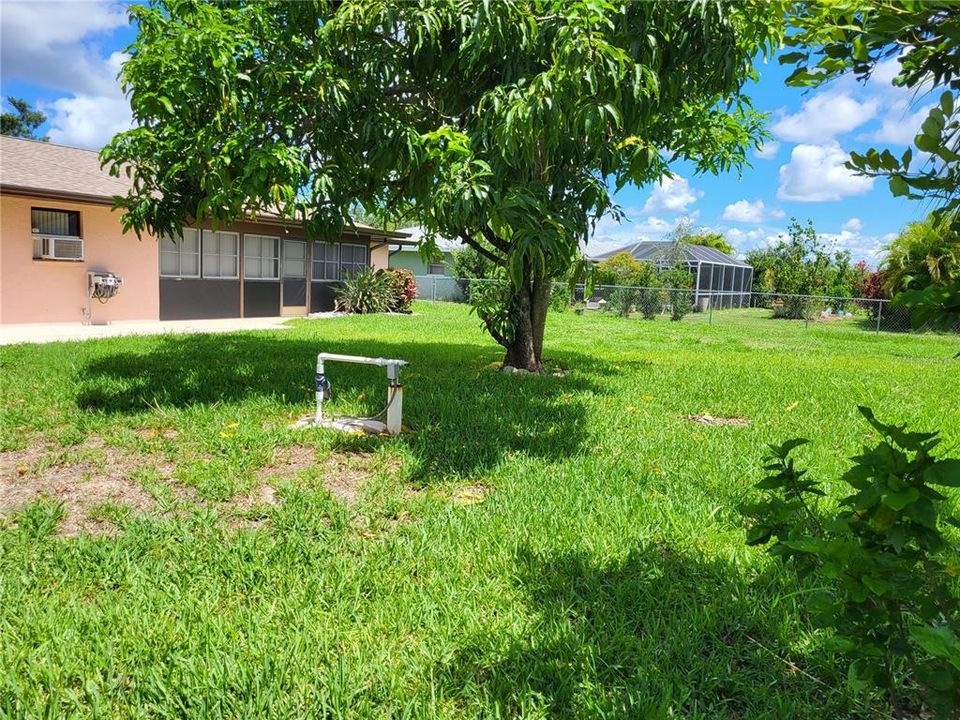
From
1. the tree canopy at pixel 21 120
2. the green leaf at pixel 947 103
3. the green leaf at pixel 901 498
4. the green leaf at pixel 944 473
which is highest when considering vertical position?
the tree canopy at pixel 21 120

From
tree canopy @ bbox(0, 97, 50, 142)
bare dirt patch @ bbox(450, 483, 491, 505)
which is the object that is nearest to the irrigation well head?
bare dirt patch @ bbox(450, 483, 491, 505)

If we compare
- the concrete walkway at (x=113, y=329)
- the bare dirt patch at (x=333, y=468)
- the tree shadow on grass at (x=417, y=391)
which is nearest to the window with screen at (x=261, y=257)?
the concrete walkway at (x=113, y=329)

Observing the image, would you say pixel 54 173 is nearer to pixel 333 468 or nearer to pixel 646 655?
pixel 333 468

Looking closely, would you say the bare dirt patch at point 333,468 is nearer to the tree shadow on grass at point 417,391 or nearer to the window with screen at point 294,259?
the tree shadow on grass at point 417,391

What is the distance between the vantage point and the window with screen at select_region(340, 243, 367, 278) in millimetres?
20328

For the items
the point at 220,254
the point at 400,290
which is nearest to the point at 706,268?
the point at 400,290

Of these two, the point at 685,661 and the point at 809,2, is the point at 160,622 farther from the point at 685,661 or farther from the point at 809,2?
the point at 809,2

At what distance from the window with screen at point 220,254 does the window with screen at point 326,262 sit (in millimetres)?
2938

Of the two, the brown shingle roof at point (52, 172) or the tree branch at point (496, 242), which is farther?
the brown shingle roof at point (52, 172)

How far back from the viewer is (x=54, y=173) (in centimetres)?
1338

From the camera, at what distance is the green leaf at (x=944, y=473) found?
3.61 ft

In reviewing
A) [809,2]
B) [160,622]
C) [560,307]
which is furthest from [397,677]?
[560,307]

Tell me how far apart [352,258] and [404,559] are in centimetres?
1880

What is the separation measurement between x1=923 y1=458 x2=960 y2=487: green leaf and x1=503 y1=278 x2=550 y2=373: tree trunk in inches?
269
